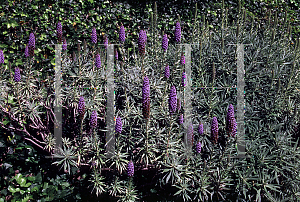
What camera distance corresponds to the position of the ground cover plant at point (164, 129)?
3381mm

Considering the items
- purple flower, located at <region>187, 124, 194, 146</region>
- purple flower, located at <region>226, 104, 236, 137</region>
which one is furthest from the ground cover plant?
purple flower, located at <region>226, 104, 236, 137</region>

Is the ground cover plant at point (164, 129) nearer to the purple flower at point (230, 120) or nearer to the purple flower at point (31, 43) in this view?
the purple flower at point (31, 43)

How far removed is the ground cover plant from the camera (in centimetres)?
338

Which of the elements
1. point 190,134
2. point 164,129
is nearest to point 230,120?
point 190,134

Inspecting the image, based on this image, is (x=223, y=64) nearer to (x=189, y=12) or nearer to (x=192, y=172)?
(x=192, y=172)

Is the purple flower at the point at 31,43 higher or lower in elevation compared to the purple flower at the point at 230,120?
higher

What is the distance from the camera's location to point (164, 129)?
3520 millimetres

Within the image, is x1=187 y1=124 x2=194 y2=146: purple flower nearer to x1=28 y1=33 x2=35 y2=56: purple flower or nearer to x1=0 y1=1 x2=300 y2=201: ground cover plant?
x1=0 y1=1 x2=300 y2=201: ground cover plant

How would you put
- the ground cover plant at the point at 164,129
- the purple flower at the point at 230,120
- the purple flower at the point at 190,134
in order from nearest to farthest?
the purple flower at the point at 230,120 → the purple flower at the point at 190,134 → the ground cover plant at the point at 164,129

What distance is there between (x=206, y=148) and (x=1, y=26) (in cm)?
452

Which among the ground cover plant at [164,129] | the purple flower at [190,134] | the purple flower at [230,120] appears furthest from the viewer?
the ground cover plant at [164,129]

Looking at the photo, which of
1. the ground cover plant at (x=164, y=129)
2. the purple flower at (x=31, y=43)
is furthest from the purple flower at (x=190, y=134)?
the purple flower at (x=31, y=43)

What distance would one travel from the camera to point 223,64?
388 cm

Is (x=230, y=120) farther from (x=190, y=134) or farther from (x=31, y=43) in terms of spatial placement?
(x=31, y=43)
